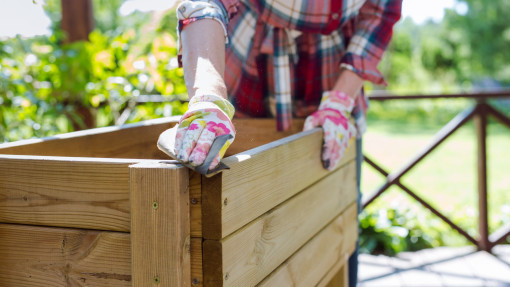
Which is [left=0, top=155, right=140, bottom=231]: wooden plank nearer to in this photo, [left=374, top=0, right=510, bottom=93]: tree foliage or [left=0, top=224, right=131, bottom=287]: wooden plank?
[left=0, top=224, right=131, bottom=287]: wooden plank

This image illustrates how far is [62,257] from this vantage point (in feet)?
2.88

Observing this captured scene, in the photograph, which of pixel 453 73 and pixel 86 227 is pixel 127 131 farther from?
pixel 453 73

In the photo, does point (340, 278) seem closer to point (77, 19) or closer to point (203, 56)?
point (203, 56)

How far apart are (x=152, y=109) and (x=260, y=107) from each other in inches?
53.0

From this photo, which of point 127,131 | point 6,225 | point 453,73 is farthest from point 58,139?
point 453,73

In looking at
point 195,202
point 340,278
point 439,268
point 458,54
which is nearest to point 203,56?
point 195,202

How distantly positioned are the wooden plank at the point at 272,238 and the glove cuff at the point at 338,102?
177 mm

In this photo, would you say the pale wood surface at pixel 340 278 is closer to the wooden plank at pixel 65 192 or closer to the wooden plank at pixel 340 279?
the wooden plank at pixel 340 279

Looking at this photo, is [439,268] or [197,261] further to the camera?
[439,268]

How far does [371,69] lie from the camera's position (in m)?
1.55

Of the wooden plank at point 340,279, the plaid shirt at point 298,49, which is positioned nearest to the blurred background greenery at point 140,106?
the plaid shirt at point 298,49

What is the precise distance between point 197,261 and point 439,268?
7.37 feet

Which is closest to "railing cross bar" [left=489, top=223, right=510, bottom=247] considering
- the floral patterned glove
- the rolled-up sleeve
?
the rolled-up sleeve

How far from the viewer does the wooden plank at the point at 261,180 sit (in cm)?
80
